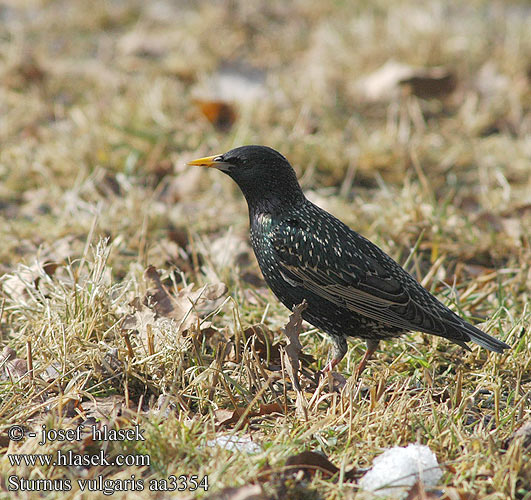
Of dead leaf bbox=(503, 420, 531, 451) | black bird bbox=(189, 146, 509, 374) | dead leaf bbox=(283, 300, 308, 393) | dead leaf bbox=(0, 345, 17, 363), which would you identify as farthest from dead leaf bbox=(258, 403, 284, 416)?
dead leaf bbox=(0, 345, 17, 363)

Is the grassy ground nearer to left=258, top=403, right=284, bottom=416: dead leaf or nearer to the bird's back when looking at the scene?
left=258, top=403, right=284, bottom=416: dead leaf

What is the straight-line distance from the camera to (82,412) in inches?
118

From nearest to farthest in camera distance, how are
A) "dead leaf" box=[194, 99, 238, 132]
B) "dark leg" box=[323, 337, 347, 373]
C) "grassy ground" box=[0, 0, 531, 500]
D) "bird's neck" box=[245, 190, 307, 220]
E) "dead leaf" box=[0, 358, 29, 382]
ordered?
"grassy ground" box=[0, 0, 531, 500]
"dead leaf" box=[0, 358, 29, 382]
"dark leg" box=[323, 337, 347, 373]
"bird's neck" box=[245, 190, 307, 220]
"dead leaf" box=[194, 99, 238, 132]

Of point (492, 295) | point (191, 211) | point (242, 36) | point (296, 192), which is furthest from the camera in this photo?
point (242, 36)

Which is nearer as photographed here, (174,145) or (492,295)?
(492,295)

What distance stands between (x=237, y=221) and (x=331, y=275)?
1640 mm

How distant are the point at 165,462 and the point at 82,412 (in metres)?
0.48

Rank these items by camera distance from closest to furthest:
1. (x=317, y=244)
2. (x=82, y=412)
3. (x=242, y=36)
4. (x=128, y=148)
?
1. (x=82, y=412)
2. (x=317, y=244)
3. (x=128, y=148)
4. (x=242, y=36)

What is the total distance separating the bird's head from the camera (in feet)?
12.1

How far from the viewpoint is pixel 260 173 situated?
3689mm

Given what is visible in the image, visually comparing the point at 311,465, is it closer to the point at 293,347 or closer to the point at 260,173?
the point at 293,347

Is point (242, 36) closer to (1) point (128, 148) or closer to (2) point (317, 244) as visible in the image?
(1) point (128, 148)

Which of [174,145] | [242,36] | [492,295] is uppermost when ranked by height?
[242,36]

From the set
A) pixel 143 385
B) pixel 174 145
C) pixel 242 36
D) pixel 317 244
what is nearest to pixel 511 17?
pixel 242 36
